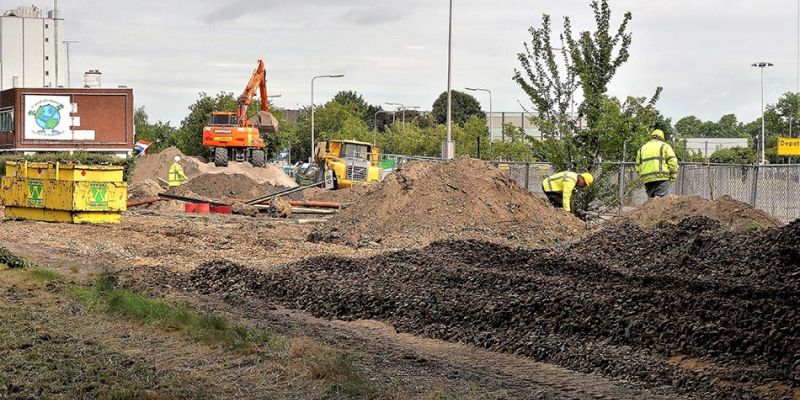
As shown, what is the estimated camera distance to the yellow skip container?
28.2 m

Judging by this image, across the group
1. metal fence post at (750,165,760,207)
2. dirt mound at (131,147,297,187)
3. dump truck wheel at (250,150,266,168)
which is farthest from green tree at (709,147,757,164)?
metal fence post at (750,165,760,207)

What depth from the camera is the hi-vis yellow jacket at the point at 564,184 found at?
27.2m

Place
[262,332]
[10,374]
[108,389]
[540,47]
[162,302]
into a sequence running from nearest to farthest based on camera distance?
1. [108,389]
2. [10,374]
3. [262,332]
4. [162,302]
5. [540,47]

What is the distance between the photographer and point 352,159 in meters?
51.1

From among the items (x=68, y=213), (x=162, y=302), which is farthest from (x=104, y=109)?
(x=162, y=302)

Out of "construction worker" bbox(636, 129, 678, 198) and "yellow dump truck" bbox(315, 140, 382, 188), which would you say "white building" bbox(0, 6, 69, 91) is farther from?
"construction worker" bbox(636, 129, 678, 198)

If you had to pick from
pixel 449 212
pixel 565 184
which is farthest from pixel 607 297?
pixel 565 184

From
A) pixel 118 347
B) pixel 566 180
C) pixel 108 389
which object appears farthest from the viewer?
pixel 566 180

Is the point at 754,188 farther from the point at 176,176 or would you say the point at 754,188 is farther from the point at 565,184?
the point at 176,176

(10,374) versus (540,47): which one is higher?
(540,47)

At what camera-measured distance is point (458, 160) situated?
28.8m

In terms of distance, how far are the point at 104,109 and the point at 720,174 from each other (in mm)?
34930

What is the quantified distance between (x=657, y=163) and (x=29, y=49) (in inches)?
3825

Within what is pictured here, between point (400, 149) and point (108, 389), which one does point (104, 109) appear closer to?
point (400, 149)
